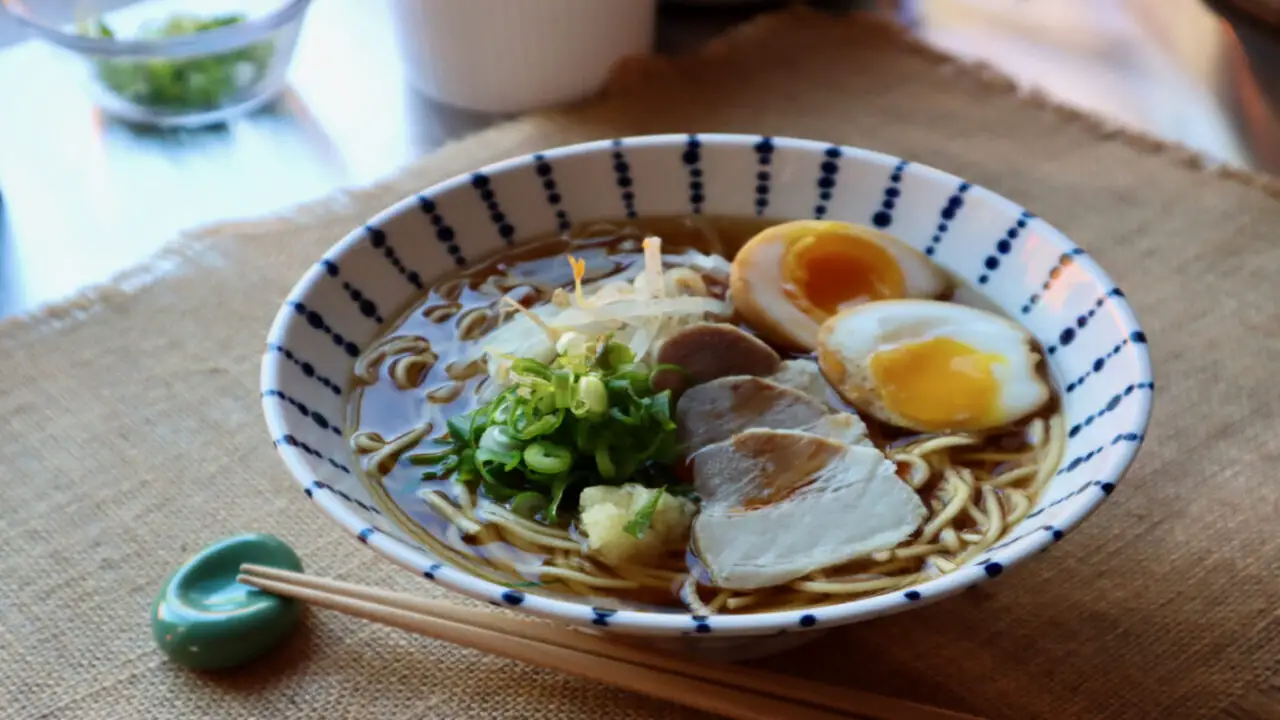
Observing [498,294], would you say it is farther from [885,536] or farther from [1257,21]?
[1257,21]

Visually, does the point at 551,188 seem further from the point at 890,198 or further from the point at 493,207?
the point at 890,198

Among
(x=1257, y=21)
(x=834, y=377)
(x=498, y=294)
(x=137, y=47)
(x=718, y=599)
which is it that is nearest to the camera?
(x=718, y=599)

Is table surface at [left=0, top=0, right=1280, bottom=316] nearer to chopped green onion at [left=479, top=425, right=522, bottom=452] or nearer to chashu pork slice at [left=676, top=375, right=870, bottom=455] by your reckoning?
chopped green onion at [left=479, top=425, right=522, bottom=452]

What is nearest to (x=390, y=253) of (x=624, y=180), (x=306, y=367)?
(x=306, y=367)

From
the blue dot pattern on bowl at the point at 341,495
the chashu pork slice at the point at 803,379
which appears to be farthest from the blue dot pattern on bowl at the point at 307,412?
the chashu pork slice at the point at 803,379

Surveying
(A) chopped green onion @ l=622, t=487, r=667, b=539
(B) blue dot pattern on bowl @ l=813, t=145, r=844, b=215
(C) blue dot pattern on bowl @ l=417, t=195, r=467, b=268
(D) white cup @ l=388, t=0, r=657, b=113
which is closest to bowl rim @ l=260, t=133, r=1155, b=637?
(A) chopped green onion @ l=622, t=487, r=667, b=539

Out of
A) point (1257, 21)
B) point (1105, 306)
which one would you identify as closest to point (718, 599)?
point (1105, 306)
